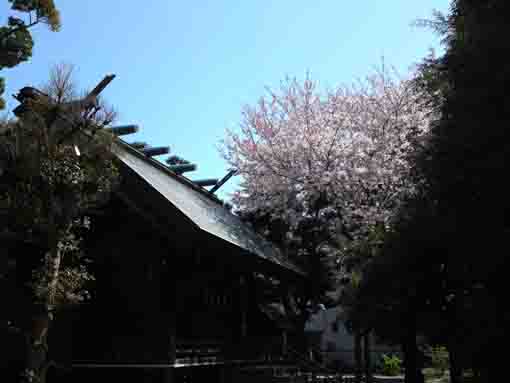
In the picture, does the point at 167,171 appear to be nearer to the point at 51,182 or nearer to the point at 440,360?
the point at 51,182

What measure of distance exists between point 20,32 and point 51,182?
495cm

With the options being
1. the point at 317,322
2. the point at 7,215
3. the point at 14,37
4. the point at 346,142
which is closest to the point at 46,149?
the point at 7,215

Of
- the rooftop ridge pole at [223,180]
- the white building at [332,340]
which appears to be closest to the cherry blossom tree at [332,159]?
the rooftop ridge pole at [223,180]

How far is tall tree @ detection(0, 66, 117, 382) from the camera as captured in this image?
744 cm

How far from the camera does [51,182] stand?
7.67 metres

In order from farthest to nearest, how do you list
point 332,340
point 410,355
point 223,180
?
point 332,340
point 223,180
point 410,355

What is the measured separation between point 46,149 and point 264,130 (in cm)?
1168

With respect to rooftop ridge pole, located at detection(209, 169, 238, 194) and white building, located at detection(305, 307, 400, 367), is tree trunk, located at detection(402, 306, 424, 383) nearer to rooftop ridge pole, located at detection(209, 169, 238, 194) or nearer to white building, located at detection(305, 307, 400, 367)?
rooftop ridge pole, located at detection(209, 169, 238, 194)

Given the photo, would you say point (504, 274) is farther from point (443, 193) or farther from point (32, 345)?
point (32, 345)

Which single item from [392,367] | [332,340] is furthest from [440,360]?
[332,340]

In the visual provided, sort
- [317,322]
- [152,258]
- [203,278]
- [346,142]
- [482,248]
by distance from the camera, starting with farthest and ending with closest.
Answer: [317,322] < [346,142] < [203,278] < [152,258] < [482,248]

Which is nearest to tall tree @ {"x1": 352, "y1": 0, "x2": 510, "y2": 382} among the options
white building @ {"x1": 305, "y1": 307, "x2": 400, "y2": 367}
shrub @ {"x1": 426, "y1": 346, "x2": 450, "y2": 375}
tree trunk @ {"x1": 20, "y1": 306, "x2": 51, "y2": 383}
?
tree trunk @ {"x1": 20, "y1": 306, "x2": 51, "y2": 383}

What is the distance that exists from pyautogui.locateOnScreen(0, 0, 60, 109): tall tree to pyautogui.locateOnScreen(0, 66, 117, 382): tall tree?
303 centimetres

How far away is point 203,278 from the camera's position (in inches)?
466
